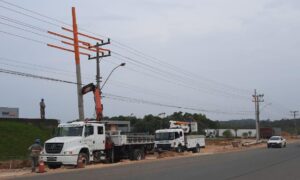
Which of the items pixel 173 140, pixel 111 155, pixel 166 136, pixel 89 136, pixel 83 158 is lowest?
pixel 111 155

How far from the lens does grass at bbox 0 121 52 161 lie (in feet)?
107

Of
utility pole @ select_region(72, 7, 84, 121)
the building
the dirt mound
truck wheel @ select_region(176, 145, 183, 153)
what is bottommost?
truck wheel @ select_region(176, 145, 183, 153)

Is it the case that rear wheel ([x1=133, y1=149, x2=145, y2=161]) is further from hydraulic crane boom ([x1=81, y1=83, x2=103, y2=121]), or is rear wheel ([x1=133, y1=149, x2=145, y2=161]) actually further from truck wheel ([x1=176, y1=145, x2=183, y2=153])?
truck wheel ([x1=176, y1=145, x2=183, y2=153])

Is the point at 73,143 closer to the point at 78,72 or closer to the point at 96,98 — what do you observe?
the point at 96,98

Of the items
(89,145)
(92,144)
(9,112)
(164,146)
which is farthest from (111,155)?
(9,112)

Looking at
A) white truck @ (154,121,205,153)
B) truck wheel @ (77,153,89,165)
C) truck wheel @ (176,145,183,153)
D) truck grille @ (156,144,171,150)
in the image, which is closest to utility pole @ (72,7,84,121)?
truck wheel @ (77,153,89,165)

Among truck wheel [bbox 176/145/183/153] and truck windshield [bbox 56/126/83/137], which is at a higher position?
truck windshield [bbox 56/126/83/137]

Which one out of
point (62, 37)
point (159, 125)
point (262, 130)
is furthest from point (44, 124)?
point (262, 130)

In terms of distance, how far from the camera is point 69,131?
2783 centimetres

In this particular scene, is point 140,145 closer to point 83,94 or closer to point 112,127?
point 112,127

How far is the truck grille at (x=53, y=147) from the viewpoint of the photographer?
26156 millimetres

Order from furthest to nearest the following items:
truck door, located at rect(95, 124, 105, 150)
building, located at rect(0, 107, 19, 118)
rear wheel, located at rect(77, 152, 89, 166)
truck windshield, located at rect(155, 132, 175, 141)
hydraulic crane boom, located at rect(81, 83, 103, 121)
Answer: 1. building, located at rect(0, 107, 19, 118)
2. truck windshield, located at rect(155, 132, 175, 141)
3. hydraulic crane boom, located at rect(81, 83, 103, 121)
4. truck door, located at rect(95, 124, 105, 150)
5. rear wheel, located at rect(77, 152, 89, 166)

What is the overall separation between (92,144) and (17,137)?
10057mm

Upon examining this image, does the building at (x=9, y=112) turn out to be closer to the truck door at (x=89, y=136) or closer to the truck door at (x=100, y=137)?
the truck door at (x=100, y=137)
